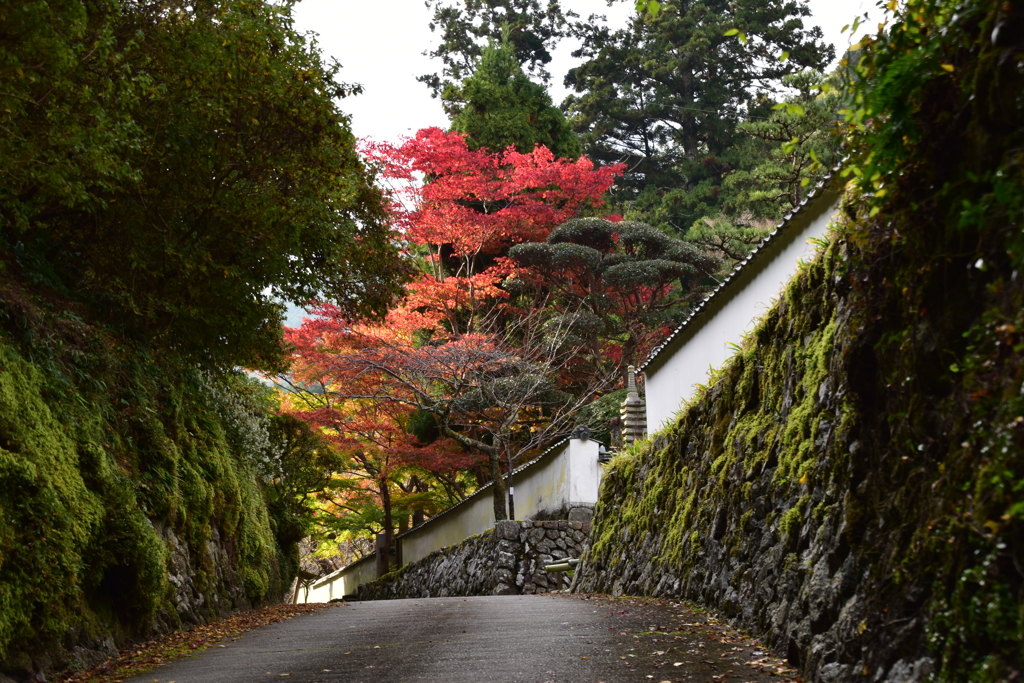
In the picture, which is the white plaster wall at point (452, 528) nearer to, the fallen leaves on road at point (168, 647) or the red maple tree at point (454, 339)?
the red maple tree at point (454, 339)

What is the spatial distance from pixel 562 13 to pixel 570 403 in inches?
853

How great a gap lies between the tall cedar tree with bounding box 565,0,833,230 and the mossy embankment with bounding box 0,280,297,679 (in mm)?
26498

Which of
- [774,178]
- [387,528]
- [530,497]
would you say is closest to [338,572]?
[387,528]

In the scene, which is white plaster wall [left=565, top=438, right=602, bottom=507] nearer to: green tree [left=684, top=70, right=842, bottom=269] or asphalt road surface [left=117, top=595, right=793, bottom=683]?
green tree [left=684, top=70, right=842, bottom=269]

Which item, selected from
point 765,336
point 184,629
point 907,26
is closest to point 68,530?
point 184,629

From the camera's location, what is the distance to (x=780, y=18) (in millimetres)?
33875

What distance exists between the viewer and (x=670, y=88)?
36688 millimetres

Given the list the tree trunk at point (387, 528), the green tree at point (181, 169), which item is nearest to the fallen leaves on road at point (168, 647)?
the green tree at point (181, 169)

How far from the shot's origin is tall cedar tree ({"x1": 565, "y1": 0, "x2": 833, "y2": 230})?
3509cm

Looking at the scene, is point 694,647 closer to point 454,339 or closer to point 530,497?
point 530,497

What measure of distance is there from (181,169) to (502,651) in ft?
20.4

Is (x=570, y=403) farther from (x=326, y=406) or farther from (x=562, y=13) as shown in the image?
(x=562, y=13)

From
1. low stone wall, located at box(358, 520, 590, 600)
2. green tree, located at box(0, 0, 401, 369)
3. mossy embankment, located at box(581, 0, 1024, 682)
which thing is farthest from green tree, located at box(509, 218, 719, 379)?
mossy embankment, located at box(581, 0, 1024, 682)

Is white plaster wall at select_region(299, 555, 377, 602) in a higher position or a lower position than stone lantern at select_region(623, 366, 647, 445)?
lower
